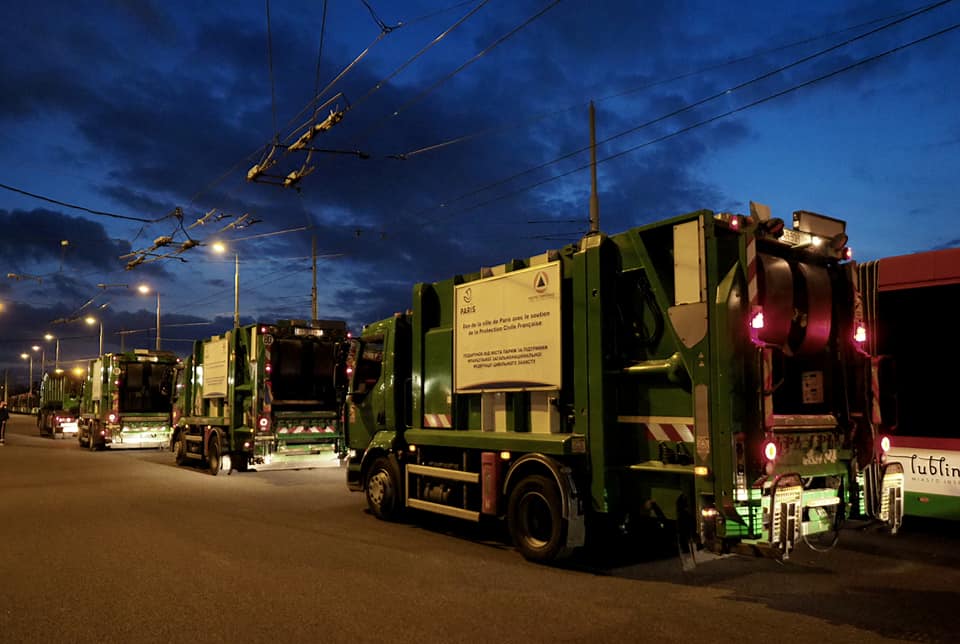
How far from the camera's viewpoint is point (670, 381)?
22.9ft

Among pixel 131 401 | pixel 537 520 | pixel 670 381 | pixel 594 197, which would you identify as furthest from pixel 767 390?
pixel 131 401

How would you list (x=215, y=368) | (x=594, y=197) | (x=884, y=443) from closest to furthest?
1. (x=884, y=443)
2. (x=594, y=197)
3. (x=215, y=368)

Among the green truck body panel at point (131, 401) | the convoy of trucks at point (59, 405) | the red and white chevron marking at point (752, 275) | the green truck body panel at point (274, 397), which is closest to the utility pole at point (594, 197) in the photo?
the green truck body panel at point (274, 397)

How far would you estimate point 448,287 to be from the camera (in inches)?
400

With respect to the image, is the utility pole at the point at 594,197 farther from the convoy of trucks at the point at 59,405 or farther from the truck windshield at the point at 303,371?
the convoy of trucks at the point at 59,405

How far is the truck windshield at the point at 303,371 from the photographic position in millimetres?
17000

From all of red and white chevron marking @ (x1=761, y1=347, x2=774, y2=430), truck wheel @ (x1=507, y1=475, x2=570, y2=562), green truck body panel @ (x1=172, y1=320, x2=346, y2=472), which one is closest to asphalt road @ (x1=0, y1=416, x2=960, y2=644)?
truck wheel @ (x1=507, y1=475, x2=570, y2=562)

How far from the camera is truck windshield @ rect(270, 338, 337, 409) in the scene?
17.0 m

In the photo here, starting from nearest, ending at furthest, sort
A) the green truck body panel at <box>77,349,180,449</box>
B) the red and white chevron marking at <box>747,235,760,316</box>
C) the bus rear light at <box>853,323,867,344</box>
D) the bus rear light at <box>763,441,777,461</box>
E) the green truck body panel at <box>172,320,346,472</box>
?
the bus rear light at <box>763,441,777,461</box> → the red and white chevron marking at <box>747,235,760,316</box> → the bus rear light at <box>853,323,867,344</box> → the green truck body panel at <box>172,320,346,472</box> → the green truck body panel at <box>77,349,180,449</box>

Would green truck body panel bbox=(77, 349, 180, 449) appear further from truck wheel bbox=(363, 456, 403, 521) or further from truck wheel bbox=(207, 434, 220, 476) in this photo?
truck wheel bbox=(363, 456, 403, 521)

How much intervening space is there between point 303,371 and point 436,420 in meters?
8.02

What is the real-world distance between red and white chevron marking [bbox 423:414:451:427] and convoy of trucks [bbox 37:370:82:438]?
97.0 feet

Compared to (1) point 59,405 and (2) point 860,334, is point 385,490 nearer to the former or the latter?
(2) point 860,334

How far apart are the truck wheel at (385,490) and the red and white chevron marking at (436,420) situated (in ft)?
2.85
